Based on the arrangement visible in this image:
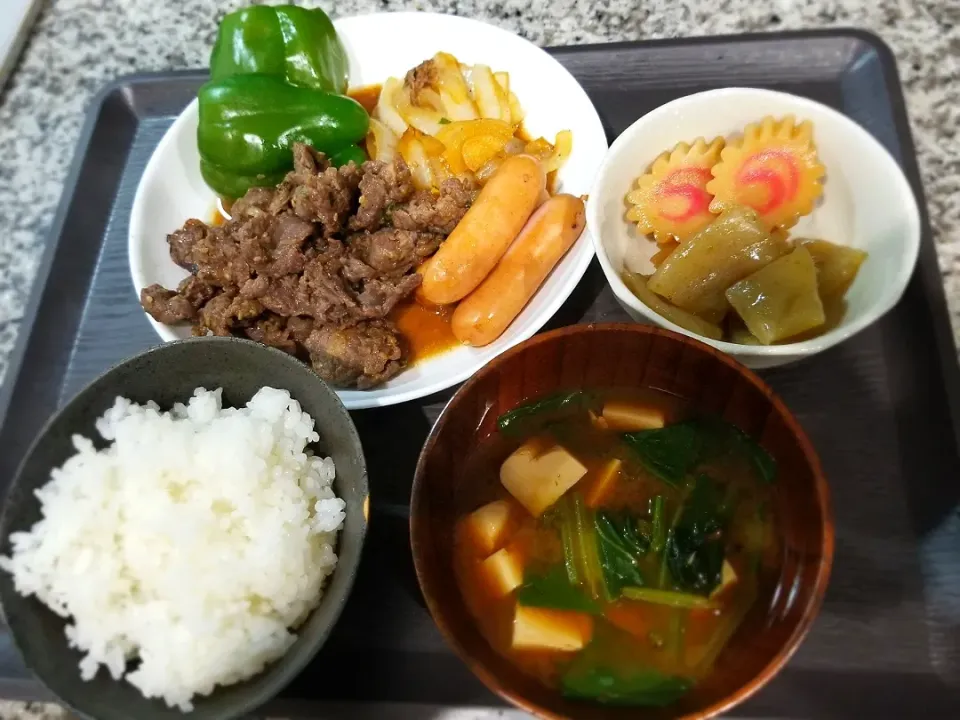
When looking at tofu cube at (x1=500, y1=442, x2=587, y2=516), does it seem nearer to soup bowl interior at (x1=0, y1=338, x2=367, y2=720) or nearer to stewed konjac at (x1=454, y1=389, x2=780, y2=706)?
stewed konjac at (x1=454, y1=389, x2=780, y2=706)

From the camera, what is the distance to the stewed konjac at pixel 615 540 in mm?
1367

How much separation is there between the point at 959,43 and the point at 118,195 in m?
3.04

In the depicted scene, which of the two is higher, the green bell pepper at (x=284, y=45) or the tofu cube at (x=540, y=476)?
the green bell pepper at (x=284, y=45)

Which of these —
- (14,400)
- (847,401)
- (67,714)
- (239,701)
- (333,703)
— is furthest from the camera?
(14,400)

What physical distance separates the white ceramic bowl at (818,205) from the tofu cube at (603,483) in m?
0.35

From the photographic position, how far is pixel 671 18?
2609mm

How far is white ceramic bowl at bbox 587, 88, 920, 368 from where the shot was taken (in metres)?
1.66

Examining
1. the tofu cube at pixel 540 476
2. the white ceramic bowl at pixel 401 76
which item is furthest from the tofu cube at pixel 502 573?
the white ceramic bowl at pixel 401 76

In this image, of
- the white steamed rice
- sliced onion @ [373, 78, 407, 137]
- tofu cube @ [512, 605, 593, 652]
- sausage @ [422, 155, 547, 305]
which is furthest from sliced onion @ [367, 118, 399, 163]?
tofu cube @ [512, 605, 593, 652]

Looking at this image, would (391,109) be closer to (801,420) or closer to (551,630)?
(801,420)

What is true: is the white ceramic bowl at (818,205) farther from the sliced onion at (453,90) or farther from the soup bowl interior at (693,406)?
the sliced onion at (453,90)

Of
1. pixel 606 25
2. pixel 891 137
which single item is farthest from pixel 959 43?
pixel 606 25

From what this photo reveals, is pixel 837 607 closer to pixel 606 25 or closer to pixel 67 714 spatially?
pixel 67 714

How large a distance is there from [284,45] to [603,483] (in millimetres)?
1843
